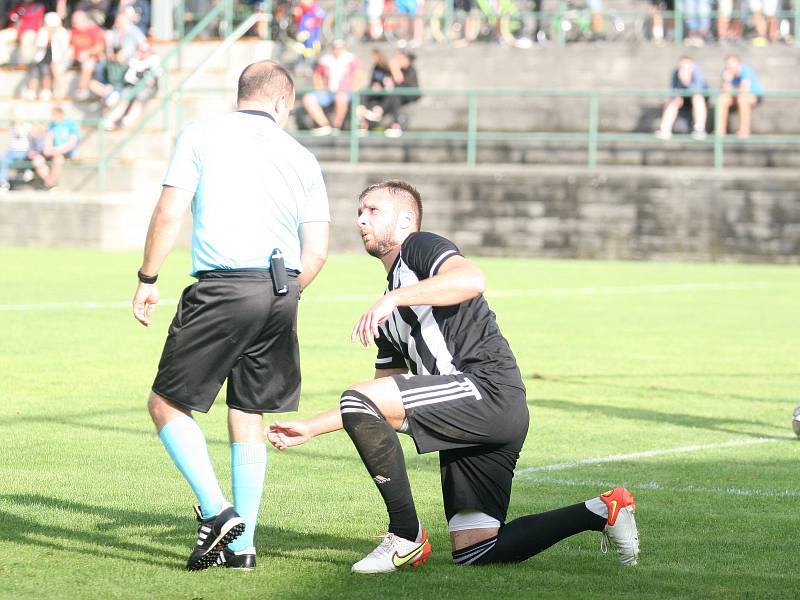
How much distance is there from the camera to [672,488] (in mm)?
7789

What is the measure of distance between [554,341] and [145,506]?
8459 millimetres

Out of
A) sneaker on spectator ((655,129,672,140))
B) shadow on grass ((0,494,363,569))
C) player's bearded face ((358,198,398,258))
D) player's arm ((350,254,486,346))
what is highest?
player's bearded face ((358,198,398,258))

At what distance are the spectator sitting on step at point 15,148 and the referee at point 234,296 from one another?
83.7 ft

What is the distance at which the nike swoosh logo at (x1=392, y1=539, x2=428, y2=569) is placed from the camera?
18.9ft

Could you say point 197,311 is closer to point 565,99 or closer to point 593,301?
point 593,301

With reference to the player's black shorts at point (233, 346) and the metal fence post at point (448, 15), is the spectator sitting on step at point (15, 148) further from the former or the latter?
the player's black shorts at point (233, 346)

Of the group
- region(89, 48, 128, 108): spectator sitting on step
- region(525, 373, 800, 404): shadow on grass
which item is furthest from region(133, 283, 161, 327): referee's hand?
region(89, 48, 128, 108): spectator sitting on step

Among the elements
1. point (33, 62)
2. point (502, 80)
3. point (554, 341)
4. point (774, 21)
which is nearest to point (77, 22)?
point (33, 62)

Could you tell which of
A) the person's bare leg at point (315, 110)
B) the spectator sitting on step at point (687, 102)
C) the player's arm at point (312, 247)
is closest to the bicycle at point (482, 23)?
the person's bare leg at point (315, 110)

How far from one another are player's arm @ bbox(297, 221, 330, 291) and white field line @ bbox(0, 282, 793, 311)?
11.2 metres

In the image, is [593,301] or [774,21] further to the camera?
[774,21]

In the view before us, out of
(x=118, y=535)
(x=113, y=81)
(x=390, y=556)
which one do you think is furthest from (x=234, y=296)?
(x=113, y=81)

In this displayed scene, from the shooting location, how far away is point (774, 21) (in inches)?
1281

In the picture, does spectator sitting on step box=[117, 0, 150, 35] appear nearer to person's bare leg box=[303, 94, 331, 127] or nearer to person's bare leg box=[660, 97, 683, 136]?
person's bare leg box=[303, 94, 331, 127]
